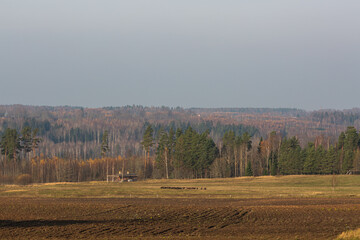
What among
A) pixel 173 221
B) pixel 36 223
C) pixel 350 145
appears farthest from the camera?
pixel 350 145

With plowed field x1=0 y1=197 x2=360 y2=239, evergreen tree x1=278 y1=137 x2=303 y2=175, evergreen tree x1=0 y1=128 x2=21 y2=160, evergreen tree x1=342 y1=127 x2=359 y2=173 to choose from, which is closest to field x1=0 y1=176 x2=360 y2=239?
plowed field x1=0 y1=197 x2=360 y2=239

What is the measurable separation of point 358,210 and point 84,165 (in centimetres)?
12039

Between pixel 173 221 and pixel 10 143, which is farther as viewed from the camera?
pixel 10 143

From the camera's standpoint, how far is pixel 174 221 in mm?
39656

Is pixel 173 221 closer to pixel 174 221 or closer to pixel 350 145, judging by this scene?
pixel 174 221

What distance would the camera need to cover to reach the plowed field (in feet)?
107

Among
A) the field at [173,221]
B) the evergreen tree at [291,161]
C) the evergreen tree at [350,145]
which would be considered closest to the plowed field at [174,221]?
the field at [173,221]

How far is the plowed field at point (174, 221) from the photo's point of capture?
32.7m

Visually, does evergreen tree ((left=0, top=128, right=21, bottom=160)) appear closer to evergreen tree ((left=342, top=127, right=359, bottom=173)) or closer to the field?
the field

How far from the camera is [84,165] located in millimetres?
155375

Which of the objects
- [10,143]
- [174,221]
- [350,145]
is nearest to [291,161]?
[350,145]

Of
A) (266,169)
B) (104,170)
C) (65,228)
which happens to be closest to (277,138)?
(266,169)

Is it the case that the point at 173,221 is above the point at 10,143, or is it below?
below

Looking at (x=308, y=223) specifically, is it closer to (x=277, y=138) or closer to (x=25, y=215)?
(x=25, y=215)
